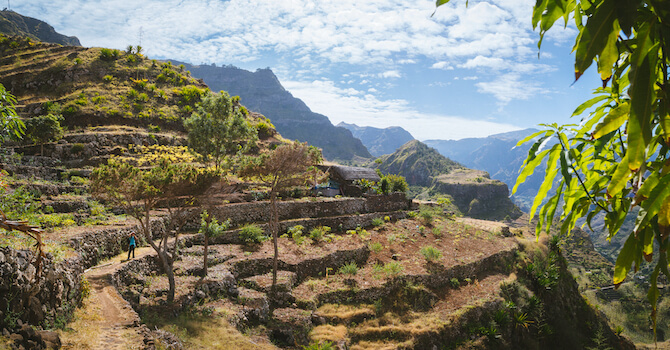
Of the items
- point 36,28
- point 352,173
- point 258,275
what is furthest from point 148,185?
point 36,28

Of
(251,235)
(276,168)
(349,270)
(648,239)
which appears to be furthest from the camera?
(251,235)

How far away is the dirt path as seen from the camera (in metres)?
6.11

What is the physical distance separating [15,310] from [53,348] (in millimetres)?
871

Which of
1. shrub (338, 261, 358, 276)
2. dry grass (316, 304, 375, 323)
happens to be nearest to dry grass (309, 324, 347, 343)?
dry grass (316, 304, 375, 323)

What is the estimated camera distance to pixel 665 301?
134 feet

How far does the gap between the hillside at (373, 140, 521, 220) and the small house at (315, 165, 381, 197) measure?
52.4 m

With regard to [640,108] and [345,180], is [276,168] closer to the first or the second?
[640,108]

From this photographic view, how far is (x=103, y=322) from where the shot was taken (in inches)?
285

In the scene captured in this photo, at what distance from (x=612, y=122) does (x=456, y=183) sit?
106m

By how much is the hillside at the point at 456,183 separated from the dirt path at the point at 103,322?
229 feet

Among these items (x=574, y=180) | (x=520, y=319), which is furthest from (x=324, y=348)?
(x=520, y=319)

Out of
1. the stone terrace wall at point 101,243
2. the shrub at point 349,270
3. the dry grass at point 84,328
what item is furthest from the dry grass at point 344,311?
the stone terrace wall at point 101,243

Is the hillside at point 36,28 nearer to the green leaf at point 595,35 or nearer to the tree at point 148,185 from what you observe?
the tree at point 148,185

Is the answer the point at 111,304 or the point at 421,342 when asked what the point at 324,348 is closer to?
the point at 421,342
